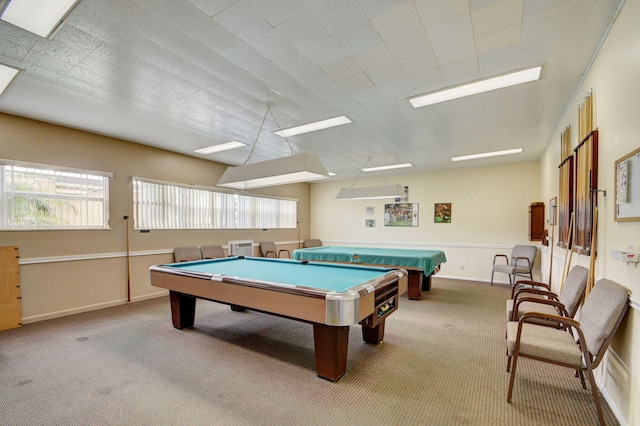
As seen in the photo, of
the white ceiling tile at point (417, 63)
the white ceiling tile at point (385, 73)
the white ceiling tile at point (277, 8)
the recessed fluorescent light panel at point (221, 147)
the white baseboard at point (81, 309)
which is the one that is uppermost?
the white ceiling tile at point (277, 8)

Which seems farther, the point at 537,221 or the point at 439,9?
the point at 537,221

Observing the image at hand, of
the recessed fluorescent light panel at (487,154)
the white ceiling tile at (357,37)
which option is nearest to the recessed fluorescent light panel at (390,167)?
the recessed fluorescent light panel at (487,154)

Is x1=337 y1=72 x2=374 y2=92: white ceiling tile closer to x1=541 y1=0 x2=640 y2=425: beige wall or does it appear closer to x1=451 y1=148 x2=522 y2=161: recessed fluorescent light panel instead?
x1=541 y1=0 x2=640 y2=425: beige wall

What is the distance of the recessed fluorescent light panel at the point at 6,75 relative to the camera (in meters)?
2.53

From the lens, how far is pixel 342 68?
2557mm

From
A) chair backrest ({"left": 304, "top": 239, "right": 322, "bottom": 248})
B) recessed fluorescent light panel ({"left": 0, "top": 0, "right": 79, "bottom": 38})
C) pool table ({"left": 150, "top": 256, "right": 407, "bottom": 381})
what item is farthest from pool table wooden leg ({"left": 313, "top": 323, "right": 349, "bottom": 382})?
chair backrest ({"left": 304, "top": 239, "right": 322, "bottom": 248})

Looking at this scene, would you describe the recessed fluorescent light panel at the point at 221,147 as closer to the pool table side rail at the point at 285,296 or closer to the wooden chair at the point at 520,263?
the pool table side rail at the point at 285,296

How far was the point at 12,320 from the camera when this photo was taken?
3621mm

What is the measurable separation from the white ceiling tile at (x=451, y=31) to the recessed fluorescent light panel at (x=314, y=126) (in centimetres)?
165

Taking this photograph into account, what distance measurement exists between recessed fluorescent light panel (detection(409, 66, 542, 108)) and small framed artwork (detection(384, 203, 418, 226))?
4.62m

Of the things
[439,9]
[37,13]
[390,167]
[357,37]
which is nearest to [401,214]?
[390,167]

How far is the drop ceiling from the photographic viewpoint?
1.89 meters

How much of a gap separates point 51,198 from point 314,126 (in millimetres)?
3829

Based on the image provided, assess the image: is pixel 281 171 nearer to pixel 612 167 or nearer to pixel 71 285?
pixel 612 167
